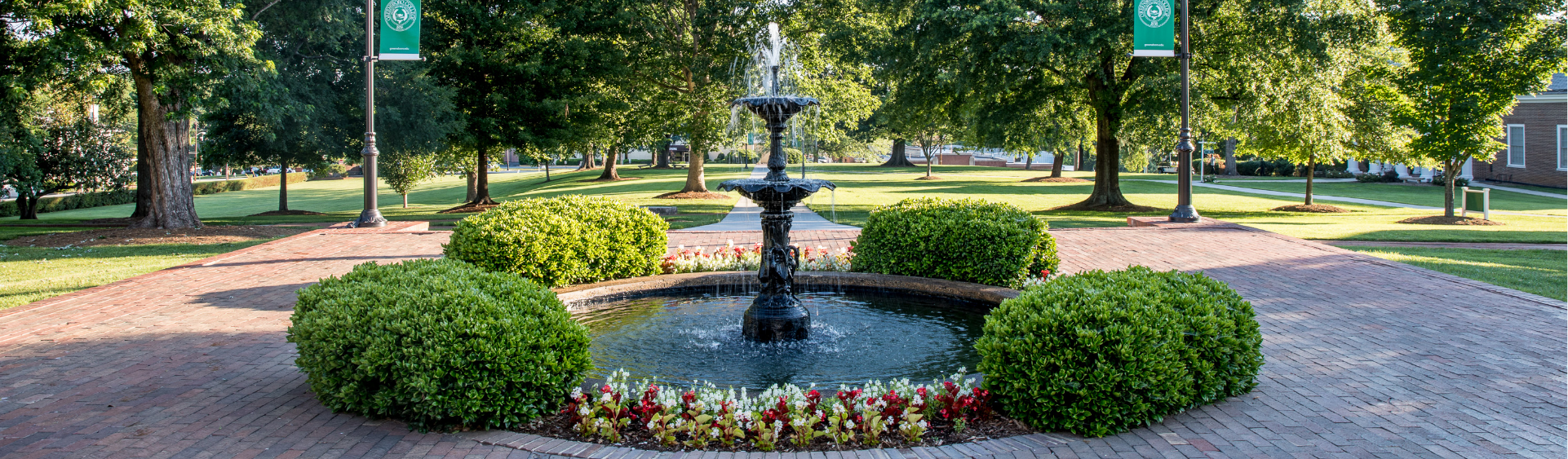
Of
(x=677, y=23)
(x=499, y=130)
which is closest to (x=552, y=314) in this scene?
(x=499, y=130)

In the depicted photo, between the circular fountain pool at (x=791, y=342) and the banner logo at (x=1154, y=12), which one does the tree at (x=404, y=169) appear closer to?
the banner logo at (x=1154, y=12)

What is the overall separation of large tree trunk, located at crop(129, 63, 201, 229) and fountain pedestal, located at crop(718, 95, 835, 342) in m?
15.5

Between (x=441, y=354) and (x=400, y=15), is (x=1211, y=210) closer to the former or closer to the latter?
(x=400, y=15)

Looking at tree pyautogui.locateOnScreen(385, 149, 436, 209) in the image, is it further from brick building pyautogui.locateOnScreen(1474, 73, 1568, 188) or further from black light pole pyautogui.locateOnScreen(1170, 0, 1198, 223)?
brick building pyautogui.locateOnScreen(1474, 73, 1568, 188)

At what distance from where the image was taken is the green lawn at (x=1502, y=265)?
34.0ft

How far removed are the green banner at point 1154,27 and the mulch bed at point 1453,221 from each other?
9.25 m

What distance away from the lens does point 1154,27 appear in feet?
53.7

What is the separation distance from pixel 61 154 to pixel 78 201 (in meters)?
12.2

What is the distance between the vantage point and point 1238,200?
97.2 ft

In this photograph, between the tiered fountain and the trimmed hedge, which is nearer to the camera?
the tiered fountain

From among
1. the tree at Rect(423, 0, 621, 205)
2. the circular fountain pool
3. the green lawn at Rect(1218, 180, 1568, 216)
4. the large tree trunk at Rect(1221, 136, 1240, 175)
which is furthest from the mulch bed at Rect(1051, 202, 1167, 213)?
the large tree trunk at Rect(1221, 136, 1240, 175)

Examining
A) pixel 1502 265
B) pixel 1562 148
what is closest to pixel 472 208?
pixel 1502 265

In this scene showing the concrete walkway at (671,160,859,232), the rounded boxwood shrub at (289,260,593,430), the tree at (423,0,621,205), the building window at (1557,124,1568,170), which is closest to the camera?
the rounded boxwood shrub at (289,260,593,430)

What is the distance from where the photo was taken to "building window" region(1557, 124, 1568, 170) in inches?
1352
